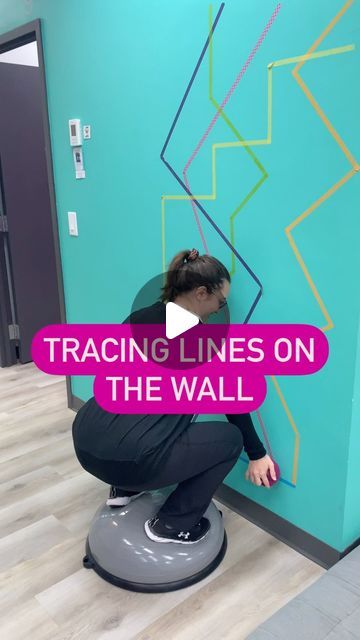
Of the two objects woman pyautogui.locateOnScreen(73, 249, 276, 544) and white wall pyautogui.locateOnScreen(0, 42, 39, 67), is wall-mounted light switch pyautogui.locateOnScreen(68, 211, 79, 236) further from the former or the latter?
white wall pyautogui.locateOnScreen(0, 42, 39, 67)

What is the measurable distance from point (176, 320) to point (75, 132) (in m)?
1.17

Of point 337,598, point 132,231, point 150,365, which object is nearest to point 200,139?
point 132,231

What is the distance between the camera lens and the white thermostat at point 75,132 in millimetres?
2225

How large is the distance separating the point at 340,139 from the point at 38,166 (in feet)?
7.93

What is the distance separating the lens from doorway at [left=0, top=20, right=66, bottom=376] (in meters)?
3.10

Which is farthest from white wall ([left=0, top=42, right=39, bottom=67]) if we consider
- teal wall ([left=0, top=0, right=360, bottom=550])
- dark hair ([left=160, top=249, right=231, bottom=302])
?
dark hair ([left=160, top=249, right=231, bottom=302])

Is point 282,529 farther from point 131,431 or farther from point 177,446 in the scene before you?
point 131,431

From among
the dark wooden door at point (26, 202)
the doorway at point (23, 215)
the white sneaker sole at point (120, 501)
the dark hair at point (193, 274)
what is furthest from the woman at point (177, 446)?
the dark wooden door at point (26, 202)

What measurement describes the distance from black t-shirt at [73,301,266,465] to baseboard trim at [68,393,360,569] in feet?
1.73

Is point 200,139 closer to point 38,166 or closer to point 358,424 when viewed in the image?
point 358,424

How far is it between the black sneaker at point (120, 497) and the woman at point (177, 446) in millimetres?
132

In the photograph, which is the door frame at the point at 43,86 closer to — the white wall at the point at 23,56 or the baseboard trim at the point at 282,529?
the white wall at the point at 23,56

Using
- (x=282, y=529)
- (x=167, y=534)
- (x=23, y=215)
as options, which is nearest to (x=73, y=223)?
(x=23, y=215)

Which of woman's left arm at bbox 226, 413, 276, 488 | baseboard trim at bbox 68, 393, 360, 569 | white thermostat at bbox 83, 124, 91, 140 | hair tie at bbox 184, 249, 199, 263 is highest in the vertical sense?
white thermostat at bbox 83, 124, 91, 140
